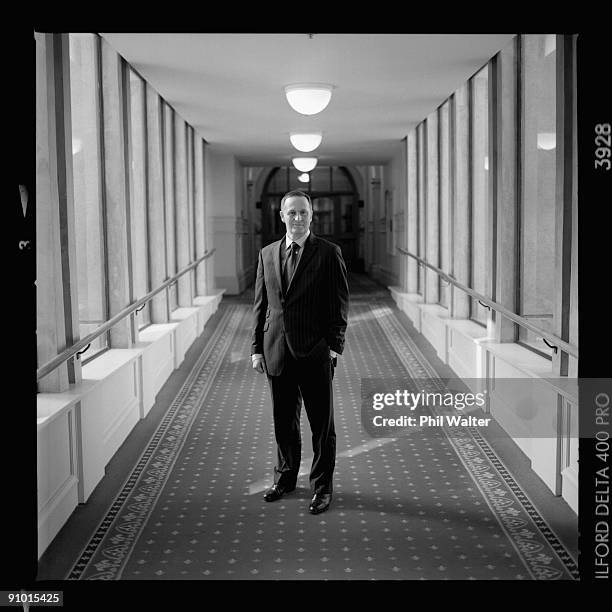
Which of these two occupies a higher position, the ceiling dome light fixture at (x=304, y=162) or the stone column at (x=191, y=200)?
the ceiling dome light fixture at (x=304, y=162)

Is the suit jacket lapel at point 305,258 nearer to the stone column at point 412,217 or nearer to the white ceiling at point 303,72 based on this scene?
the white ceiling at point 303,72

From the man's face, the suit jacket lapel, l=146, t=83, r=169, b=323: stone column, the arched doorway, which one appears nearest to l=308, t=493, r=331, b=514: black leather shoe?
the suit jacket lapel

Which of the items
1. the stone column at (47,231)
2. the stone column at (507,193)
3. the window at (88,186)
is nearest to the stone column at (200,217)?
the window at (88,186)

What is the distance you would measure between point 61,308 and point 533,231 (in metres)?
3.89

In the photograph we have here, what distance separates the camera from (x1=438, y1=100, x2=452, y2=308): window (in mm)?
Answer: 10717

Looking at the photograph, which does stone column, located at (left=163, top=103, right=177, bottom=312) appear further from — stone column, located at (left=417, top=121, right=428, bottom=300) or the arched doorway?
the arched doorway

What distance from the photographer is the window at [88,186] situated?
6.80m
